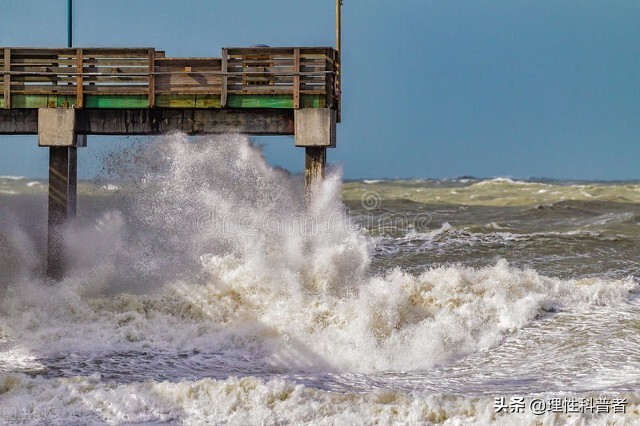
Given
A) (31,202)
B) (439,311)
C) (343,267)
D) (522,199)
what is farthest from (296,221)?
(522,199)

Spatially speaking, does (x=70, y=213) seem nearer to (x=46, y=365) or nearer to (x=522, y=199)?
(x=46, y=365)

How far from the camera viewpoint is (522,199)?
3969 cm

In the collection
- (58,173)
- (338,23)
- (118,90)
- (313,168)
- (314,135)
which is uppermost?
(338,23)

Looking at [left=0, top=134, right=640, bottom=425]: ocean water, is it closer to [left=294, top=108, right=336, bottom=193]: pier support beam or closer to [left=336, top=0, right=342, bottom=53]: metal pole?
[left=294, top=108, right=336, bottom=193]: pier support beam

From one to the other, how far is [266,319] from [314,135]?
3156 millimetres

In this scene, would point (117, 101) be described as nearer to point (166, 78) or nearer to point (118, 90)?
point (118, 90)

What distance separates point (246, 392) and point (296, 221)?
552 centimetres

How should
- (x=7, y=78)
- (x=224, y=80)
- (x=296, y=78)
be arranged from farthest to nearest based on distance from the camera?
(x=7, y=78), (x=224, y=80), (x=296, y=78)

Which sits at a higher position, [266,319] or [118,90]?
[118,90]

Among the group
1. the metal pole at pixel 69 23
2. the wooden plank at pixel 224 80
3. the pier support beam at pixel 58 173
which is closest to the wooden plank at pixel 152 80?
the wooden plank at pixel 224 80

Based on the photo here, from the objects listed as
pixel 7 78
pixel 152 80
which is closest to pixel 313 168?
pixel 152 80

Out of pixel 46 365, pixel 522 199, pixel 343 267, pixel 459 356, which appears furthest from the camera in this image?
pixel 522 199

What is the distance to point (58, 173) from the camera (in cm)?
1625

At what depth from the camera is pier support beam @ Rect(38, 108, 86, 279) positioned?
16.0 m
